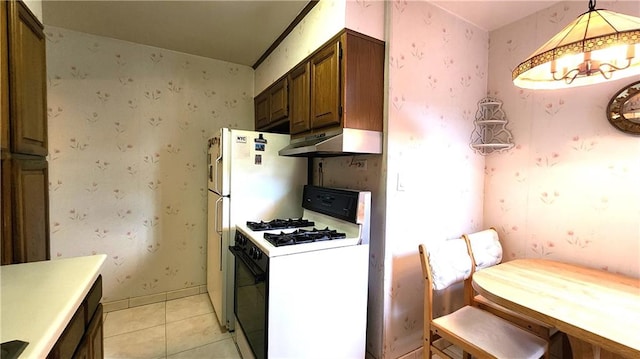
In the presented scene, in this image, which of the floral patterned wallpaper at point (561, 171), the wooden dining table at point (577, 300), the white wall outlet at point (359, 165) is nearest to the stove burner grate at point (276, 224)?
the white wall outlet at point (359, 165)

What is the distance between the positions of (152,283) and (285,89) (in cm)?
226

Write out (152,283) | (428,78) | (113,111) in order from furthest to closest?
(152,283) → (113,111) → (428,78)

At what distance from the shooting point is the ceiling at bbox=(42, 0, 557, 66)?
6.31 ft

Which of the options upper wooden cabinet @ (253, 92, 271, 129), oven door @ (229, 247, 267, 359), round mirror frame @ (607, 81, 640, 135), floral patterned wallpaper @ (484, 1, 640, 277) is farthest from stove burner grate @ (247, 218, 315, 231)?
round mirror frame @ (607, 81, 640, 135)

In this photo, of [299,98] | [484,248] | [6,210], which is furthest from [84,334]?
[484,248]

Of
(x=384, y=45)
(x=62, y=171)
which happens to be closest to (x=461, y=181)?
(x=384, y=45)

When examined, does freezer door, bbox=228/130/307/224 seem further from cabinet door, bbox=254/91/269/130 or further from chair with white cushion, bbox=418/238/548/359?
chair with white cushion, bbox=418/238/548/359

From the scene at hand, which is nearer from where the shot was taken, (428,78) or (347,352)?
(347,352)

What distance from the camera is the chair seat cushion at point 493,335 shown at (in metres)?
1.29

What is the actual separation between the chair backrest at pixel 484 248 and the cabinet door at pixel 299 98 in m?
1.40

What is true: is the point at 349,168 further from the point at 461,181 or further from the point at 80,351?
the point at 80,351

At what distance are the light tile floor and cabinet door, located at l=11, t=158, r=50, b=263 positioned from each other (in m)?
1.01

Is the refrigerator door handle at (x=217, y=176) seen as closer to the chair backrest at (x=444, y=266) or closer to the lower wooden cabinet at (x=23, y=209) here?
the lower wooden cabinet at (x=23, y=209)

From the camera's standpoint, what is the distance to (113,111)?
2.46 meters
